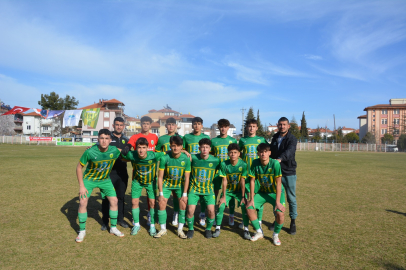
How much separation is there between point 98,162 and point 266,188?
10.5ft

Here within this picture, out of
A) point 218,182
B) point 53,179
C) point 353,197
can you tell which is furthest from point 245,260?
point 53,179

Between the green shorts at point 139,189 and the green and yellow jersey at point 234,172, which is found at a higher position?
the green and yellow jersey at point 234,172

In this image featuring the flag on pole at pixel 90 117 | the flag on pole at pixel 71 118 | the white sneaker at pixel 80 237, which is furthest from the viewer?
the flag on pole at pixel 90 117

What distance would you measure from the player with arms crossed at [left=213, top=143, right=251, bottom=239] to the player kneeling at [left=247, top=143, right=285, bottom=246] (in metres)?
0.18

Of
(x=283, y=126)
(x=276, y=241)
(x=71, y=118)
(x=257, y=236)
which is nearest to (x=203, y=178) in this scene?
(x=257, y=236)

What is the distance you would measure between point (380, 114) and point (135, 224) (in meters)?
88.3

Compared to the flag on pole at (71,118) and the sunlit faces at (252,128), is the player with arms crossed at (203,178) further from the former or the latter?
the flag on pole at (71,118)

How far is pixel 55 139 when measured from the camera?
4475cm

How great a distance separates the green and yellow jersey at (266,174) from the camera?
464cm

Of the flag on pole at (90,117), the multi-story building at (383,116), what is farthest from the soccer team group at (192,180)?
the multi-story building at (383,116)

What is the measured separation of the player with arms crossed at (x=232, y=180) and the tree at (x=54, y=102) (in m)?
73.3

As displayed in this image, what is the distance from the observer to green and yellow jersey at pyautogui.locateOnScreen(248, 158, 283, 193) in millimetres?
4641

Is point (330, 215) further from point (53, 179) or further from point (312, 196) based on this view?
point (53, 179)

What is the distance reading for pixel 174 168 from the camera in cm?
492
